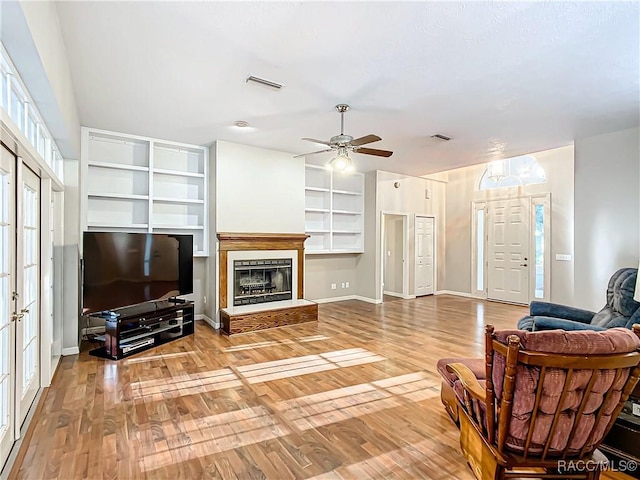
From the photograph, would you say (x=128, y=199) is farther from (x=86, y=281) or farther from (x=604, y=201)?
(x=604, y=201)

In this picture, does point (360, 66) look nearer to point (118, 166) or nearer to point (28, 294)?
point (28, 294)

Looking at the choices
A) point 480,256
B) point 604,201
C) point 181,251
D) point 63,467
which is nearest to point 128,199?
point 181,251

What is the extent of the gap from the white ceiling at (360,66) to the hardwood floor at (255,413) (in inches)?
115

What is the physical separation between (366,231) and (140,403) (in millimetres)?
5849

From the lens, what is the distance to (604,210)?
4.82m

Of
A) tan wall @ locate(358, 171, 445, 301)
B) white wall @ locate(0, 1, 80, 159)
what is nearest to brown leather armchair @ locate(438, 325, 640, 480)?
white wall @ locate(0, 1, 80, 159)

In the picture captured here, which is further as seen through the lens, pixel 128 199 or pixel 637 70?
pixel 128 199

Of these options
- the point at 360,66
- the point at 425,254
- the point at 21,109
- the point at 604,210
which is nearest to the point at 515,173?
the point at 425,254

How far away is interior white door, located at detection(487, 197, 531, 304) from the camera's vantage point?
24.3 ft

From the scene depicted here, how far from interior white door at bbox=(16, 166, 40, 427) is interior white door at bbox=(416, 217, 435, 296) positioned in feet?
23.9

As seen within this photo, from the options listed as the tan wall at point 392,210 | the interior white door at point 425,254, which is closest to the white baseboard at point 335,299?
the tan wall at point 392,210

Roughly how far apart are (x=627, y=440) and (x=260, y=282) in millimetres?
4906

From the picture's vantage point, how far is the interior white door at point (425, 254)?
8.52 meters

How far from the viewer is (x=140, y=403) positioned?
2.96 m
